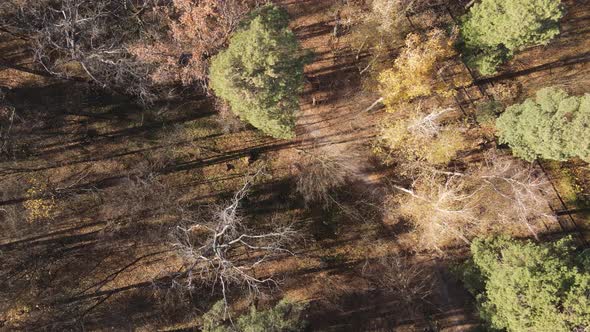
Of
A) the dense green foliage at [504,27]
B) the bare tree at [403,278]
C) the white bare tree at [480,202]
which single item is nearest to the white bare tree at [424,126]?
the white bare tree at [480,202]

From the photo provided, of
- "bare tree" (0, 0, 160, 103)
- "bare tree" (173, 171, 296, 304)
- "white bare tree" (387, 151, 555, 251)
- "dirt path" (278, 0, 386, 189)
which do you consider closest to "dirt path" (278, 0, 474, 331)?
"dirt path" (278, 0, 386, 189)

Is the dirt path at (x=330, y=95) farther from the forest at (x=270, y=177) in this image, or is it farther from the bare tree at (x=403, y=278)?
the bare tree at (x=403, y=278)

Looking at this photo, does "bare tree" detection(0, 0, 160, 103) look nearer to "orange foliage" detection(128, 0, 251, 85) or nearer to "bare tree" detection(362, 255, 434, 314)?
"orange foliage" detection(128, 0, 251, 85)

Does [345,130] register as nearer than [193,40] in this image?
No

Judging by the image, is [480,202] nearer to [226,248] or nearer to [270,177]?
[270,177]

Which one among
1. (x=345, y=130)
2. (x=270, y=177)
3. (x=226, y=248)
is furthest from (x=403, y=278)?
(x=226, y=248)

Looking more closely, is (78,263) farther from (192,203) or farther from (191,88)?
(191,88)
